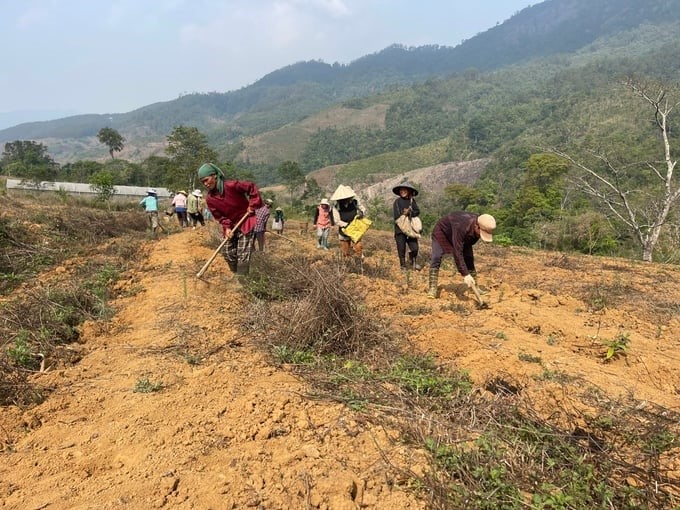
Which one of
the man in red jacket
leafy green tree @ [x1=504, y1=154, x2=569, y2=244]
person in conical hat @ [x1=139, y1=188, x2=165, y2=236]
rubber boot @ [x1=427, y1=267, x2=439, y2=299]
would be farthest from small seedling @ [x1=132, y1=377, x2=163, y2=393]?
leafy green tree @ [x1=504, y1=154, x2=569, y2=244]

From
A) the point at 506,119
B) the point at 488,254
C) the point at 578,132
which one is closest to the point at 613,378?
the point at 488,254

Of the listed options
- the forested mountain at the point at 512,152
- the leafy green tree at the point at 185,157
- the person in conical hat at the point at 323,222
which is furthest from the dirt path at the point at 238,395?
the leafy green tree at the point at 185,157

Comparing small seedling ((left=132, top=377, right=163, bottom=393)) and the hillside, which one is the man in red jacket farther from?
small seedling ((left=132, top=377, right=163, bottom=393))

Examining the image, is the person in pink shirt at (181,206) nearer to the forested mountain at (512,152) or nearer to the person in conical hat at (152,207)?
the person in conical hat at (152,207)

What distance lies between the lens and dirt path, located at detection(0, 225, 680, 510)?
1.86 m

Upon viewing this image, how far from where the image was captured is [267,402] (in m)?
2.45

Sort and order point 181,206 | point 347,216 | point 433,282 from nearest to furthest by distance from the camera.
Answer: point 433,282, point 347,216, point 181,206

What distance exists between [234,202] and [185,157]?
85.6 ft

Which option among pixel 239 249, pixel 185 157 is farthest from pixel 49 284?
pixel 185 157

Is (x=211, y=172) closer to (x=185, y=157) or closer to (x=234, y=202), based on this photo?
(x=234, y=202)

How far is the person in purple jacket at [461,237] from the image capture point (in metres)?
4.32

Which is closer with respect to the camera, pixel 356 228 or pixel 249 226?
pixel 249 226

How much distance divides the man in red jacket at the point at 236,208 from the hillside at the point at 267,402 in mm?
433

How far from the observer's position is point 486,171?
208ft
